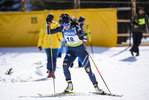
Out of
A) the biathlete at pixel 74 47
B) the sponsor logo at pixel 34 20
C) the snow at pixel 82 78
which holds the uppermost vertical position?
the biathlete at pixel 74 47

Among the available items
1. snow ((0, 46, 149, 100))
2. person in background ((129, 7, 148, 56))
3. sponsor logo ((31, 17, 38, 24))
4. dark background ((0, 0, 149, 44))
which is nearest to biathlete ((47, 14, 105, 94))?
snow ((0, 46, 149, 100))

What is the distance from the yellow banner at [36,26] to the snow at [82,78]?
2.21 m

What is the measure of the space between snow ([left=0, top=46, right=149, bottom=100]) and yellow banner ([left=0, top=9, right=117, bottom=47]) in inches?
86.8

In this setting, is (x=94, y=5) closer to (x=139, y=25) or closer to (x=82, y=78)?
(x=139, y=25)

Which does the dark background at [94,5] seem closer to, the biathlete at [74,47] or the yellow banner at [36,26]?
the yellow banner at [36,26]

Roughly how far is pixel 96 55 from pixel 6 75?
223 inches

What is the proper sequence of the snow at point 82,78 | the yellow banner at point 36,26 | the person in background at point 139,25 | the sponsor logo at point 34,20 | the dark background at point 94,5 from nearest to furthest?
the snow at point 82,78 < the person in background at point 139,25 < the yellow banner at point 36,26 < the sponsor logo at point 34,20 < the dark background at point 94,5

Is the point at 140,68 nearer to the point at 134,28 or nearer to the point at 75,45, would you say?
the point at 134,28

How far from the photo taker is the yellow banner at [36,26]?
1470 centimetres

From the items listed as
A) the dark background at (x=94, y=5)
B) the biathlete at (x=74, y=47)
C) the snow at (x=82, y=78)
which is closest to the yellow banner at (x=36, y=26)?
the snow at (x=82, y=78)

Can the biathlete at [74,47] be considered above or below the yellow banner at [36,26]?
above

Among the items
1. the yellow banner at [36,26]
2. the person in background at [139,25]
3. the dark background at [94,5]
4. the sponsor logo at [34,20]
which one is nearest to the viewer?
the person in background at [139,25]

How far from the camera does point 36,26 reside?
1559 centimetres

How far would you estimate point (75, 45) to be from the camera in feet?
19.9
